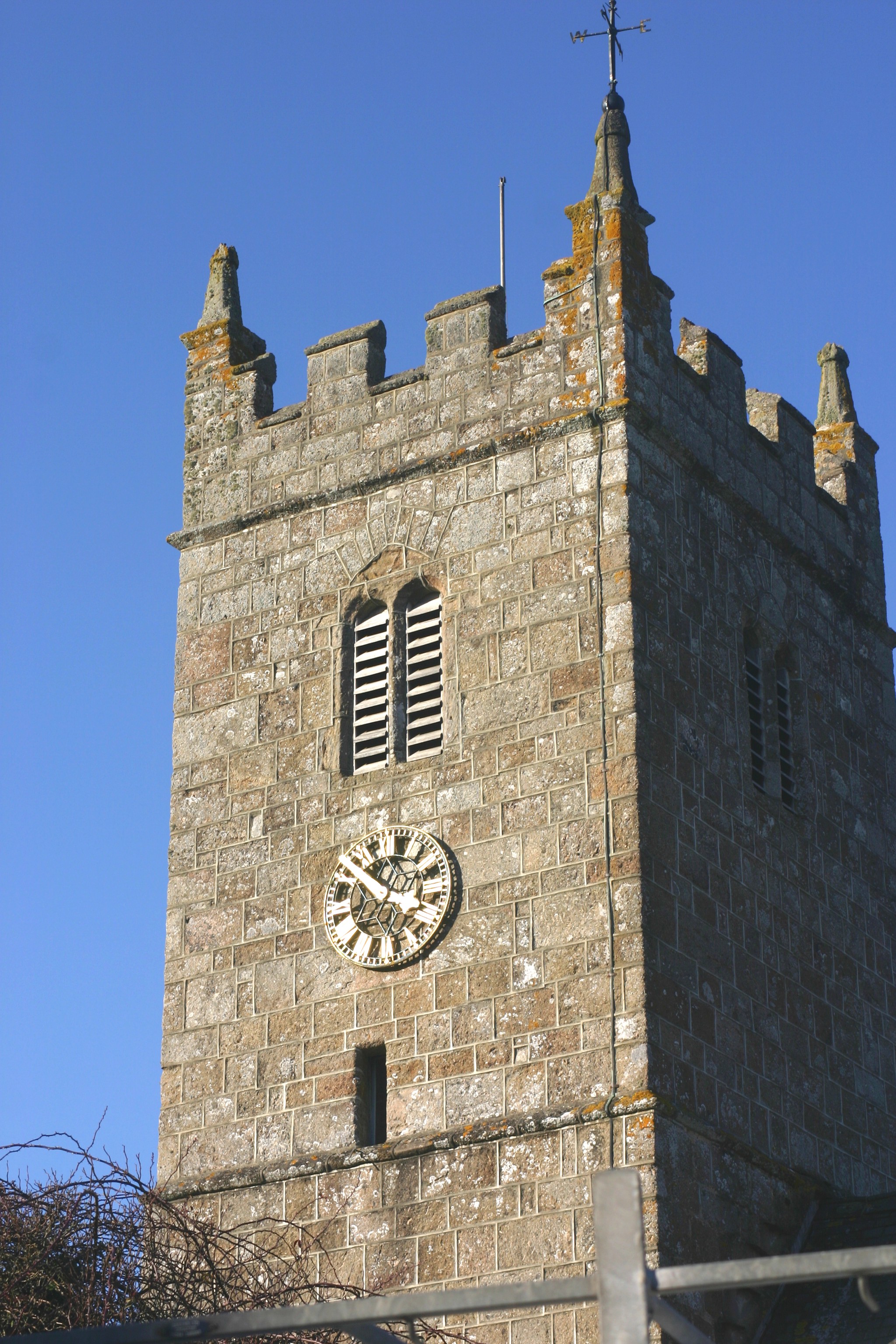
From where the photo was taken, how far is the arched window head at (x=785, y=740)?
1897 cm

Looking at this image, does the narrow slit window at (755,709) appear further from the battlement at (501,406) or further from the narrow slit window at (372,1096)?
the narrow slit window at (372,1096)

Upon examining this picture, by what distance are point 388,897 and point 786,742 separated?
3761mm

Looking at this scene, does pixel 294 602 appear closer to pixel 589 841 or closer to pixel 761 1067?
pixel 589 841

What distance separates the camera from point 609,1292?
6656mm

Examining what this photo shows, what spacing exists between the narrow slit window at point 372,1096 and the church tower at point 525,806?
25 millimetres

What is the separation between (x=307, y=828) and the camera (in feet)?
59.5

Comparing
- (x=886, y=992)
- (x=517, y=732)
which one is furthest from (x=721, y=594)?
(x=886, y=992)

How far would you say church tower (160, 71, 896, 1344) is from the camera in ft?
53.4

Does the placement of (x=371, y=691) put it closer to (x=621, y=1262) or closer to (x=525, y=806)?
(x=525, y=806)

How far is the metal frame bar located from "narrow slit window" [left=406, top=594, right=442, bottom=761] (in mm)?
10791

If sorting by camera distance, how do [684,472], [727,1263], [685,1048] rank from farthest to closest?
[684,472], [685,1048], [727,1263]

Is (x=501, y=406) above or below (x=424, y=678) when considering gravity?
above

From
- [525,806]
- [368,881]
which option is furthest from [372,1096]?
[525,806]

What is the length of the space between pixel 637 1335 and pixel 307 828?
1174 centimetres
